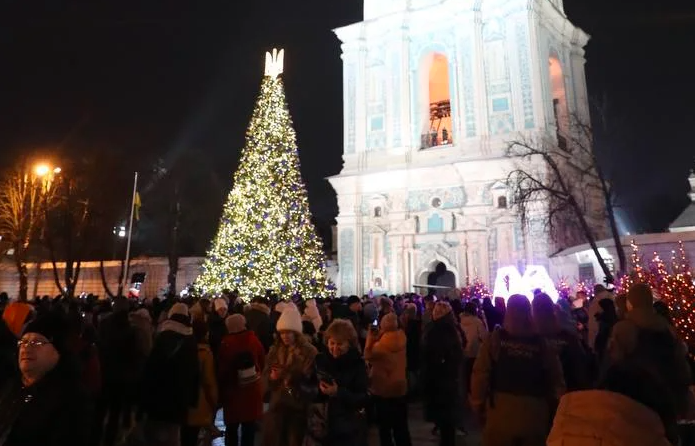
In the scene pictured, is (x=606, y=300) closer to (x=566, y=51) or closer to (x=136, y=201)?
(x=136, y=201)

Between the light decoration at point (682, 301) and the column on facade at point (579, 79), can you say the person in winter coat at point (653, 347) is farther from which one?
the column on facade at point (579, 79)

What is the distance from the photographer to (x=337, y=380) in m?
4.22

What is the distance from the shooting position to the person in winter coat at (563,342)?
4.77m

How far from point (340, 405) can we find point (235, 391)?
5.41 feet

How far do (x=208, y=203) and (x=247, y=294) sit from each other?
1848 centimetres

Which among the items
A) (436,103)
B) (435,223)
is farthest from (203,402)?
(436,103)

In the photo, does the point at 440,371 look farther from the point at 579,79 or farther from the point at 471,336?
the point at 579,79

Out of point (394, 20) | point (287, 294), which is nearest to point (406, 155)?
point (394, 20)

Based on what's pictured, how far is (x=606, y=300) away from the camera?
7.22m

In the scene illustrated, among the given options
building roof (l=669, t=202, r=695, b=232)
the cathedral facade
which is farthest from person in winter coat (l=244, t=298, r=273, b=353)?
building roof (l=669, t=202, r=695, b=232)

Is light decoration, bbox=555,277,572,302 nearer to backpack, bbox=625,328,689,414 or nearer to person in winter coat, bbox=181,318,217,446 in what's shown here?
backpack, bbox=625,328,689,414

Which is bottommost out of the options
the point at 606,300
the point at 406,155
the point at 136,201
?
the point at 606,300

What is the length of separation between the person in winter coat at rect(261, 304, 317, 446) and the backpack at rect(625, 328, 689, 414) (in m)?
2.88

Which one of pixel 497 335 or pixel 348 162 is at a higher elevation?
pixel 348 162
